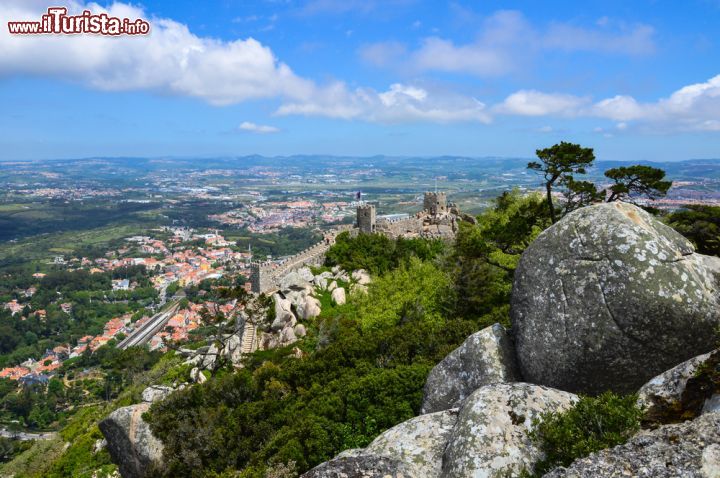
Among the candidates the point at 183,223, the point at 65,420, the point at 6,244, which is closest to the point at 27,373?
the point at 65,420

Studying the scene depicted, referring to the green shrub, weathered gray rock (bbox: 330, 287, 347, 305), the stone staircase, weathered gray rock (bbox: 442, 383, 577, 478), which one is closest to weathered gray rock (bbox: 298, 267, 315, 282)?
weathered gray rock (bbox: 330, 287, 347, 305)

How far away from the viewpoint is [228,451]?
44.9 ft

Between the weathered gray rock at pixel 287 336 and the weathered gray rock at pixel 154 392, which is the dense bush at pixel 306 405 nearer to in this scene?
the weathered gray rock at pixel 287 336

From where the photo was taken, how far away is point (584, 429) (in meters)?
6.10

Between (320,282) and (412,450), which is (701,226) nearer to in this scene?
(412,450)

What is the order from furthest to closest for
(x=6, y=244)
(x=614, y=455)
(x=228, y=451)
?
(x=6, y=244), (x=228, y=451), (x=614, y=455)

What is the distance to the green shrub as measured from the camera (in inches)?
222

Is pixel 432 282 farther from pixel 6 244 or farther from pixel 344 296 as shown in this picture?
pixel 6 244

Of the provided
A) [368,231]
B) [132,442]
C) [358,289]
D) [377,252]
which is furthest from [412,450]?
[368,231]

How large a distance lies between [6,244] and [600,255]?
584 feet

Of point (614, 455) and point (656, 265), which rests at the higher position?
point (656, 265)

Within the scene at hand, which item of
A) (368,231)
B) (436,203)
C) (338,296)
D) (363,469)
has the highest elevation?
(436,203)

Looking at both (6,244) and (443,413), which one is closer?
(443,413)

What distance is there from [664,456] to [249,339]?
80.2 ft
